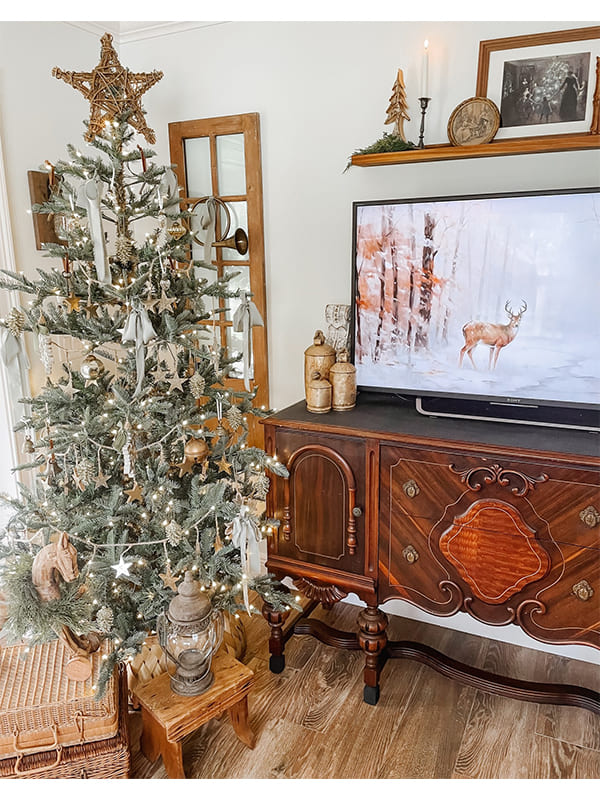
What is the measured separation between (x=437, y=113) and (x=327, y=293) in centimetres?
80

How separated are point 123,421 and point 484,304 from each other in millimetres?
1257

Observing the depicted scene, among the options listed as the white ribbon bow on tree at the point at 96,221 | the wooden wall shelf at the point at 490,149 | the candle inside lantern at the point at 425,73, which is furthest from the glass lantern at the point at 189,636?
the candle inside lantern at the point at 425,73

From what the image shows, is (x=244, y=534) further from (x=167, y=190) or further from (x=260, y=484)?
(x=167, y=190)

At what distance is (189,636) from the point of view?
1.75 metres

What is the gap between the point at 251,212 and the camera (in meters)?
2.62

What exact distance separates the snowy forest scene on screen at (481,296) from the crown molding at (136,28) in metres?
1.23

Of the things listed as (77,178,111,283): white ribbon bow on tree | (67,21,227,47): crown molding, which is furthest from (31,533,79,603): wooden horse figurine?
(67,21,227,47): crown molding

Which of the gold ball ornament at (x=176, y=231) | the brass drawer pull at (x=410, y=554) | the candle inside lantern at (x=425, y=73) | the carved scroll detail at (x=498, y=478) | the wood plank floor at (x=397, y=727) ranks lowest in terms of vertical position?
the wood plank floor at (x=397, y=727)

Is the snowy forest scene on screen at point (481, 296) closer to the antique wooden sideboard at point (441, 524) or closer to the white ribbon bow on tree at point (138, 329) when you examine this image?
the antique wooden sideboard at point (441, 524)

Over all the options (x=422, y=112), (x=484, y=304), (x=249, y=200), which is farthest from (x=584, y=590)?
(x=249, y=200)

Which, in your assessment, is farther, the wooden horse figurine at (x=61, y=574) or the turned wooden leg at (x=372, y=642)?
the turned wooden leg at (x=372, y=642)

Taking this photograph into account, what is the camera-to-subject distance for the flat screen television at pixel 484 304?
6.21 ft

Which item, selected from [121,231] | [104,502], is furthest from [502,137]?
[104,502]

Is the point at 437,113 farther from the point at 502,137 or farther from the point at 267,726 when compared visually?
the point at 267,726
